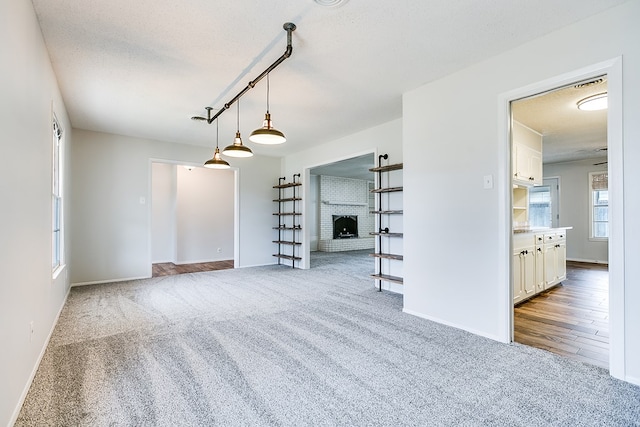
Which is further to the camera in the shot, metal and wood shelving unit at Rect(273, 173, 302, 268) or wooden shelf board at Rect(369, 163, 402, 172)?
metal and wood shelving unit at Rect(273, 173, 302, 268)

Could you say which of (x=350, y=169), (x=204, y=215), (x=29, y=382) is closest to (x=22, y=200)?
A: (x=29, y=382)

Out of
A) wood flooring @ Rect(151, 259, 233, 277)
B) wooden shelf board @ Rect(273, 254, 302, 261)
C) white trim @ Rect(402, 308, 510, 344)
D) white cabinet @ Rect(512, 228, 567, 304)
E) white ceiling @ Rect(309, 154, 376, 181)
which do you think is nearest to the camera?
white trim @ Rect(402, 308, 510, 344)

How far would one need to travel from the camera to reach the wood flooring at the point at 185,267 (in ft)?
21.1

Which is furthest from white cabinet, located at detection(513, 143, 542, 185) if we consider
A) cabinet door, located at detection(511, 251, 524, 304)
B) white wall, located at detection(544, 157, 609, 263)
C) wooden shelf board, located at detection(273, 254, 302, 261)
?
wooden shelf board, located at detection(273, 254, 302, 261)

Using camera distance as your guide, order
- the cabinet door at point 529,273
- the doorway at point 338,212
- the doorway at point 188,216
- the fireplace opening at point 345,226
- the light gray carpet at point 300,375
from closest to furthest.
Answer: the light gray carpet at point 300,375
the cabinet door at point 529,273
the doorway at point 188,216
the doorway at point 338,212
the fireplace opening at point 345,226

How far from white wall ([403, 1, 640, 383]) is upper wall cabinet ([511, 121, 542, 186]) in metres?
1.51

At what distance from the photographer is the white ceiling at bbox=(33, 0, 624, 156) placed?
2.22 m

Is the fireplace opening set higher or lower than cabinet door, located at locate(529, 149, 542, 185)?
lower

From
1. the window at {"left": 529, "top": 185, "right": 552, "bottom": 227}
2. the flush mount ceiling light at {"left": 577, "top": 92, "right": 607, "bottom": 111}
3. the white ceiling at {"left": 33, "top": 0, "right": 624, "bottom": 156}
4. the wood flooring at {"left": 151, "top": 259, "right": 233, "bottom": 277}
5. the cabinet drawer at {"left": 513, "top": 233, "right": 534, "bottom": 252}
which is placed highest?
the white ceiling at {"left": 33, "top": 0, "right": 624, "bottom": 156}

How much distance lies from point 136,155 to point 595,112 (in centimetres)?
717

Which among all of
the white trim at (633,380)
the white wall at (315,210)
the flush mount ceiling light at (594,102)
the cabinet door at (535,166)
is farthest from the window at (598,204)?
the white wall at (315,210)

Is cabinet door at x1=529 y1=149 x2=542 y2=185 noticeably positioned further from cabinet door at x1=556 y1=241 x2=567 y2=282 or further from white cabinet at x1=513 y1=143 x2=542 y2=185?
cabinet door at x1=556 y1=241 x2=567 y2=282

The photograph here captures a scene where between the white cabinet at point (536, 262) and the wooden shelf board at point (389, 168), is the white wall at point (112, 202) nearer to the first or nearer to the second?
the wooden shelf board at point (389, 168)

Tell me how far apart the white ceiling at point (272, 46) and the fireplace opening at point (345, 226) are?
6873 mm
